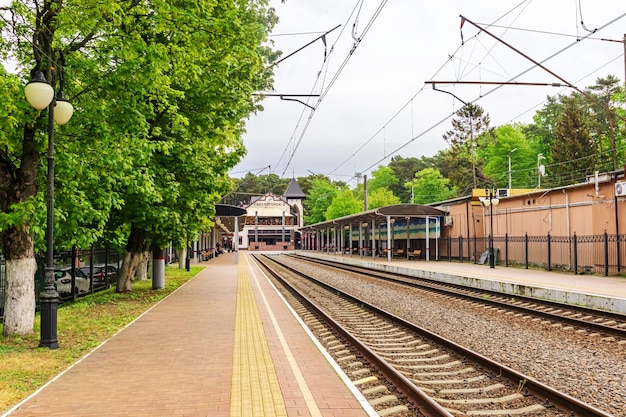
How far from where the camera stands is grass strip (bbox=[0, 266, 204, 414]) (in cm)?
687

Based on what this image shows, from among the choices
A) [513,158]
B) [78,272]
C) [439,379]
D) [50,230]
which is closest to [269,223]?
[513,158]

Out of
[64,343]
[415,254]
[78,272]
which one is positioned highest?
[78,272]

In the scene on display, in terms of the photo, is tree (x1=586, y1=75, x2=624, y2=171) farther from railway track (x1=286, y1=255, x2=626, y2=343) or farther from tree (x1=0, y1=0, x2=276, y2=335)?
tree (x1=0, y1=0, x2=276, y2=335)

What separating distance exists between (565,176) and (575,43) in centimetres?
4768

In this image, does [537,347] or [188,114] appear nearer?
[537,347]

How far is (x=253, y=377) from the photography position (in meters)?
6.79

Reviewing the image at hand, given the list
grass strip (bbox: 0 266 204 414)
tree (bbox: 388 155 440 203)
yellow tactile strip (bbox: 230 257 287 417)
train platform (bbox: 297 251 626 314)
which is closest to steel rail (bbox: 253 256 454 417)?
yellow tactile strip (bbox: 230 257 287 417)

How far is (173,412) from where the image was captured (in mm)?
5430

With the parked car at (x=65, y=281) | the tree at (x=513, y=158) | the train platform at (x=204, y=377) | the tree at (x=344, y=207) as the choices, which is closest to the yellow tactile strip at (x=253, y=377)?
the train platform at (x=204, y=377)

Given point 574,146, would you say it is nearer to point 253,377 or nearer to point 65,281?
point 65,281

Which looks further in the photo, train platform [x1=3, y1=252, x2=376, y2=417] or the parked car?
the parked car

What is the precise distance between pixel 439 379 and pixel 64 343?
21.1 ft

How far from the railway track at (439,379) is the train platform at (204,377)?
623 millimetres

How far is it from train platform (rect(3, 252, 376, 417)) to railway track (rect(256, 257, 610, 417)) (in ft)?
2.04
